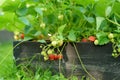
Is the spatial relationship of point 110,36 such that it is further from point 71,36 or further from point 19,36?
point 19,36

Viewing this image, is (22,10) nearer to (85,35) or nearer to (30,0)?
(30,0)

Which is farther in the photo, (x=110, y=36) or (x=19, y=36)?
(x=19, y=36)

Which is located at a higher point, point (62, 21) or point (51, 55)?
point (62, 21)

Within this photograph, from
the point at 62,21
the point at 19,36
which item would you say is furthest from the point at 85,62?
the point at 19,36

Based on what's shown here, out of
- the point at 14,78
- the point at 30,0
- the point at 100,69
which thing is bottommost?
the point at 14,78

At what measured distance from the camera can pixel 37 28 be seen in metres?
1.42

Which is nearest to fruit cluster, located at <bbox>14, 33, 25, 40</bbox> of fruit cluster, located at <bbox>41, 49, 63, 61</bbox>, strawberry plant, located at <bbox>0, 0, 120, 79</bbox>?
strawberry plant, located at <bbox>0, 0, 120, 79</bbox>

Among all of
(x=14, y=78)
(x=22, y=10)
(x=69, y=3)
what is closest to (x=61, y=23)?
(x=69, y=3)

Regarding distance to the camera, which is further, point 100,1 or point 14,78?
point 14,78

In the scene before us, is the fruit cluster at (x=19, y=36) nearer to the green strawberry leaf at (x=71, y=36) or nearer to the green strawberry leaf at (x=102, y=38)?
the green strawberry leaf at (x=71, y=36)

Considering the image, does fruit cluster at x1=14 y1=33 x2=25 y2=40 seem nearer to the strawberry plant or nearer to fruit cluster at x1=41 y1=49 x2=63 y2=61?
the strawberry plant

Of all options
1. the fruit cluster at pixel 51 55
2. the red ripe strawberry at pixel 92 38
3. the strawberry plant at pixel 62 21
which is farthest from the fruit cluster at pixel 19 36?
the red ripe strawberry at pixel 92 38

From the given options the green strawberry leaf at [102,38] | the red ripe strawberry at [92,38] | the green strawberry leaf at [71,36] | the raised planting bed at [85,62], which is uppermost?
the green strawberry leaf at [102,38]

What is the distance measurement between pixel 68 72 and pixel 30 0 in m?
0.32
